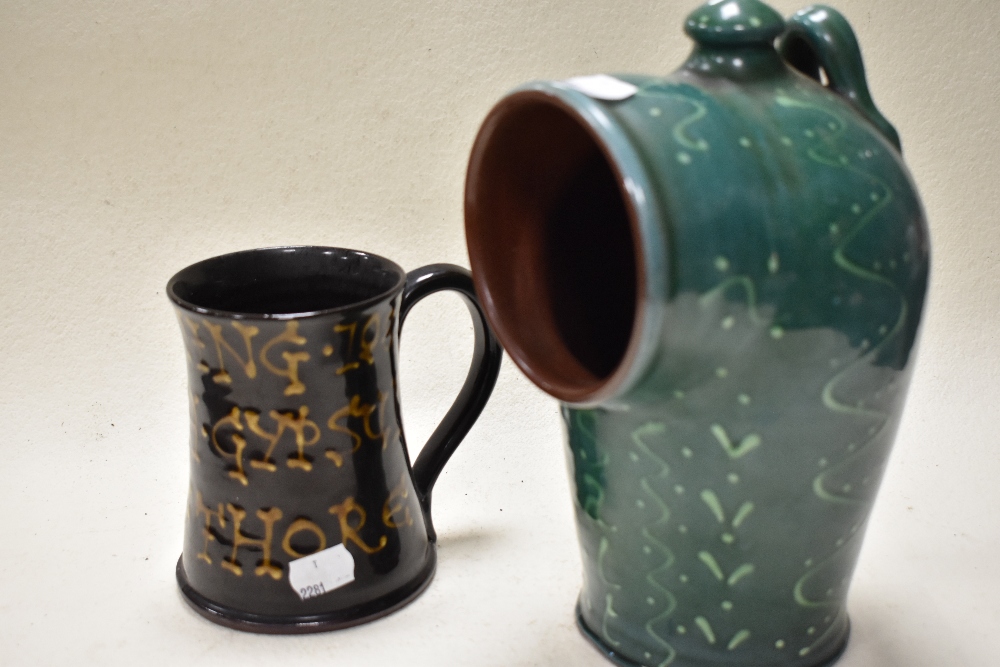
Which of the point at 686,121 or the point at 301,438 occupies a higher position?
the point at 686,121

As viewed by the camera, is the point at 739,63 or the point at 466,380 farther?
the point at 466,380

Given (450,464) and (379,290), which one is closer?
(379,290)

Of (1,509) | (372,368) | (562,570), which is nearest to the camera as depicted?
(372,368)

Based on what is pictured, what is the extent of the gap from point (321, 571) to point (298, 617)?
0.15 feet

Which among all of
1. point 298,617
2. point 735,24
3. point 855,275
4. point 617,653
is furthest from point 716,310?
point 298,617

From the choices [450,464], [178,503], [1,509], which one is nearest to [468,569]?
[450,464]

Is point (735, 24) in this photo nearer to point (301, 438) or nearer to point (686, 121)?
point (686, 121)

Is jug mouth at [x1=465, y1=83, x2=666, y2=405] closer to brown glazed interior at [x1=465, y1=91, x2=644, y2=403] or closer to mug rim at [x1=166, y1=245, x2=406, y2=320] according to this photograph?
brown glazed interior at [x1=465, y1=91, x2=644, y2=403]

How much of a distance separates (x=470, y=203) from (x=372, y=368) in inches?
7.0

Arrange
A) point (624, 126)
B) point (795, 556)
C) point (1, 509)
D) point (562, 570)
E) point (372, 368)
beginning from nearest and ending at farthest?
point (624, 126) → point (795, 556) → point (372, 368) → point (562, 570) → point (1, 509)

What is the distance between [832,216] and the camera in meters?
0.75

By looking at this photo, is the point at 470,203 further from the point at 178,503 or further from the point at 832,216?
the point at 178,503

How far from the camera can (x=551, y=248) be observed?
90 cm

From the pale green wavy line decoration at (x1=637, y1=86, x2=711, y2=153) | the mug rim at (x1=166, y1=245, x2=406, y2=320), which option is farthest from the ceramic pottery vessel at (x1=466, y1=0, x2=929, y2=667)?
the mug rim at (x1=166, y1=245, x2=406, y2=320)
